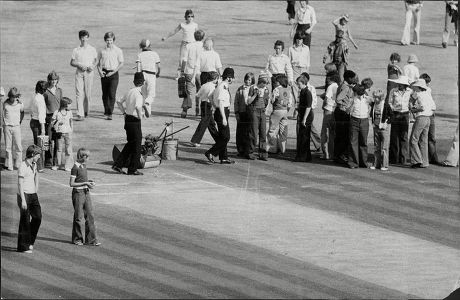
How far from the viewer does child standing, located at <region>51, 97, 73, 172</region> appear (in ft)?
63.1

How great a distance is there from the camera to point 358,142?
824 inches

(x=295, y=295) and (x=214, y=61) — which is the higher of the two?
(x=214, y=61)

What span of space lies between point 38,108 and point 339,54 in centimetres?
707

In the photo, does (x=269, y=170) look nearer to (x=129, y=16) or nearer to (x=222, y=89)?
(x=222, y=89)

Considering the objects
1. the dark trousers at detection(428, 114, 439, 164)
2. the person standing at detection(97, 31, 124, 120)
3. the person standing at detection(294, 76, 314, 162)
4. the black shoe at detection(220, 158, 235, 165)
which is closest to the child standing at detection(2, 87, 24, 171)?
the black shoe at detection(220, 158, 235, 165)

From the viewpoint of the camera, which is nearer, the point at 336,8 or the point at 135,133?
the point at 135,133

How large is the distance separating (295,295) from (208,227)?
13.4 feet

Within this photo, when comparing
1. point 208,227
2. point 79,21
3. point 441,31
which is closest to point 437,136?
point 208,227

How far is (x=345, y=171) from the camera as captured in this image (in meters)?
21.0

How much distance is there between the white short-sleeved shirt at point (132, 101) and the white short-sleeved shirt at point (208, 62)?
3.38 m

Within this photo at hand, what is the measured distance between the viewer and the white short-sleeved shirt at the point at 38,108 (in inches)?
759

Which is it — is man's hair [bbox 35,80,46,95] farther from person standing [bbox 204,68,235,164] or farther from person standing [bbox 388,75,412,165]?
person standing [bbox 388,75,412,165]

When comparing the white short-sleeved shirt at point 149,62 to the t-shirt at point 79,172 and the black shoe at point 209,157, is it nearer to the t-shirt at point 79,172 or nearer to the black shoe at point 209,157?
the black shoe at point 209,157

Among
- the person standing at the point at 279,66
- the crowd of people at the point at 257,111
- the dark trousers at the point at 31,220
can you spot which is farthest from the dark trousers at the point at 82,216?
the person standing at the point at 279,66
